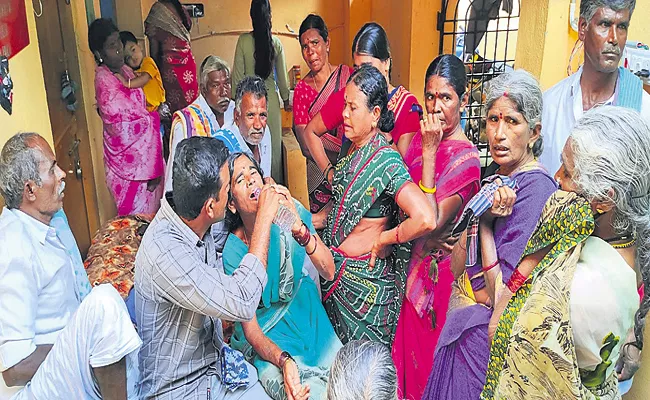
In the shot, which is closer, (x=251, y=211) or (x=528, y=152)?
(x=528, y=152)

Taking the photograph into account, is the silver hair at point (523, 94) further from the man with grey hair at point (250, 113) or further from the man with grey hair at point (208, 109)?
the man with grey hair at point (208, 109)

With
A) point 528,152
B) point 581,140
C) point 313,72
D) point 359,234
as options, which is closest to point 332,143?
point 313,72

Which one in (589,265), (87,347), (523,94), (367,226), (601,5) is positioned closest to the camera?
(589,265)

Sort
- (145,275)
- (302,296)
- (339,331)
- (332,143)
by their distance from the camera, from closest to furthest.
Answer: (145,275) → (302,296) → (339,331) → (332,143)

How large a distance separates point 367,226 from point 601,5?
1.46 meters

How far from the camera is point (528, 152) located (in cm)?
225

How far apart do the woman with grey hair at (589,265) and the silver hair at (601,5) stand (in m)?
1.12

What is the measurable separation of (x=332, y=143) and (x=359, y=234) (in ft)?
4.17

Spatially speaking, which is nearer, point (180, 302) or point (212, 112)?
point (180, 302)

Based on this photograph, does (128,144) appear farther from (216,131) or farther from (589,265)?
(589,265)

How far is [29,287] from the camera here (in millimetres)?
1916

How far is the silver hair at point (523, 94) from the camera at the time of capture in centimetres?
222

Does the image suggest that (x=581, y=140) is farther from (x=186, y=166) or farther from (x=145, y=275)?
(x=145, y=275)

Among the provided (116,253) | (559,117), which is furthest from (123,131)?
(559,117)
